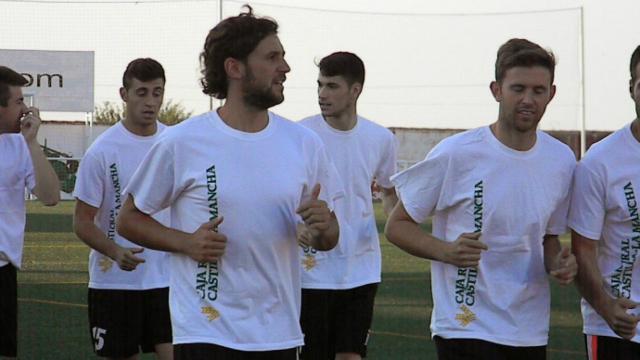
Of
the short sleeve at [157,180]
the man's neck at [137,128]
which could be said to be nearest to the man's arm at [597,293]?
the short sleeve at [157,180]

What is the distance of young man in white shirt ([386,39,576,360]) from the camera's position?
5.69 meters

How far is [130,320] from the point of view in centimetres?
838

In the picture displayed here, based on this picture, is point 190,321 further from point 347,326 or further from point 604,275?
point 347,326

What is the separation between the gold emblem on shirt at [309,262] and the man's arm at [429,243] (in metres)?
2.53

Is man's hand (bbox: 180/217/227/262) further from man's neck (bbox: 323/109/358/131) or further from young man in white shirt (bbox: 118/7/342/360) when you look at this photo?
man's neck (bbox: 323/109/358/131)

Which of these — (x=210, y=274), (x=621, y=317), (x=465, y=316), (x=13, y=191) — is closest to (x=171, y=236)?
A: (x=210, y=274)

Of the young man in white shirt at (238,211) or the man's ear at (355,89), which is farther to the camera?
the man's ear at (355,89)

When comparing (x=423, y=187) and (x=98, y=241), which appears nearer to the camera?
(x=423, y=187)

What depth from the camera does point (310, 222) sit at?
5.20m

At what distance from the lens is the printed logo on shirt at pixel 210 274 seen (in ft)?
17.5

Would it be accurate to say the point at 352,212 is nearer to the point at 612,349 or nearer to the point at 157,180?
the point at 612,349

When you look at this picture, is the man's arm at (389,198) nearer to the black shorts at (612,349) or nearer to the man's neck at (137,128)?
the man's neck at (137,128)

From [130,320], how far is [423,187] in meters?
3.14

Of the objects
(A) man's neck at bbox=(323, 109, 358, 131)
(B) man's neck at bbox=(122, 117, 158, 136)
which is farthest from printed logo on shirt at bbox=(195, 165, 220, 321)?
(A) man's neck at bbox=(323, 109, 358, 131)
